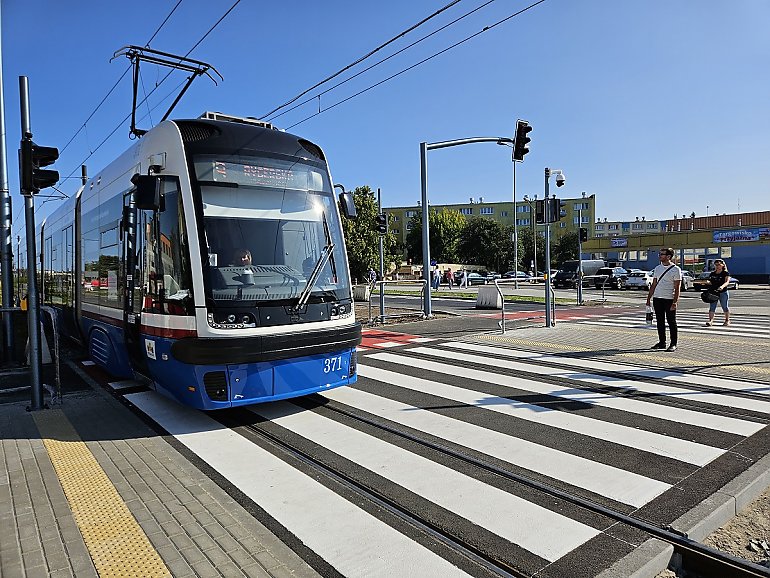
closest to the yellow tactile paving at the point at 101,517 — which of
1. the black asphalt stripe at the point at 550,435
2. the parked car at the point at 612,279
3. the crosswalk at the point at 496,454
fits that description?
the crosswalk at the point at 496,454

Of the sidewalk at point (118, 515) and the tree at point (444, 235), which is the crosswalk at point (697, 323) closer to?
the sidewalk at point (118, 515)

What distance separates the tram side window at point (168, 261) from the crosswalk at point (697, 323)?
1200cm

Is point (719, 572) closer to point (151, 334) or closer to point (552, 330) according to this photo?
point (151, 334)

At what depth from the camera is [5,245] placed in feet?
33.5

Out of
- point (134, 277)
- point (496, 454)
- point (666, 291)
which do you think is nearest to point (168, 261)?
point (134, 277)

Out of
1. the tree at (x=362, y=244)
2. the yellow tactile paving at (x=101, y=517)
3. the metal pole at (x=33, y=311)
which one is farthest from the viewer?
the tree at (x=362, y=244)

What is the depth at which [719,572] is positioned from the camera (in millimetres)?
3053

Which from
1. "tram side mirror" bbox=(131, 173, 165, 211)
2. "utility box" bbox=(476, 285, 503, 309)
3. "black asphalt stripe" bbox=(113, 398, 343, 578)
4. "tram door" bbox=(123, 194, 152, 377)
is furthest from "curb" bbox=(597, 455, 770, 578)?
"utility box" bbox=(476, 285, 503, 309)

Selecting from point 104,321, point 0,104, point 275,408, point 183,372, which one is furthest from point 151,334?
point 0,104

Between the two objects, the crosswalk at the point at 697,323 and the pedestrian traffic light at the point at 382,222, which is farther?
the pedestrian traffic light at the point at 382,222

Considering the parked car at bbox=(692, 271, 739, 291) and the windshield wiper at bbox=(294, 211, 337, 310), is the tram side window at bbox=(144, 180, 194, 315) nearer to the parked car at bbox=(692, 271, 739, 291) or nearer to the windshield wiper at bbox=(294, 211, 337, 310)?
the windshield wiper at bbox=(294, 211, 337, 310)

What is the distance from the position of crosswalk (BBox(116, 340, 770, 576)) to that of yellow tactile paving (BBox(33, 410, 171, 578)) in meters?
0.83

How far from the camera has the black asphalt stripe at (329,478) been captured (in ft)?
10.4

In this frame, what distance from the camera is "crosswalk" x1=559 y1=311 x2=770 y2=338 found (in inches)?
518
